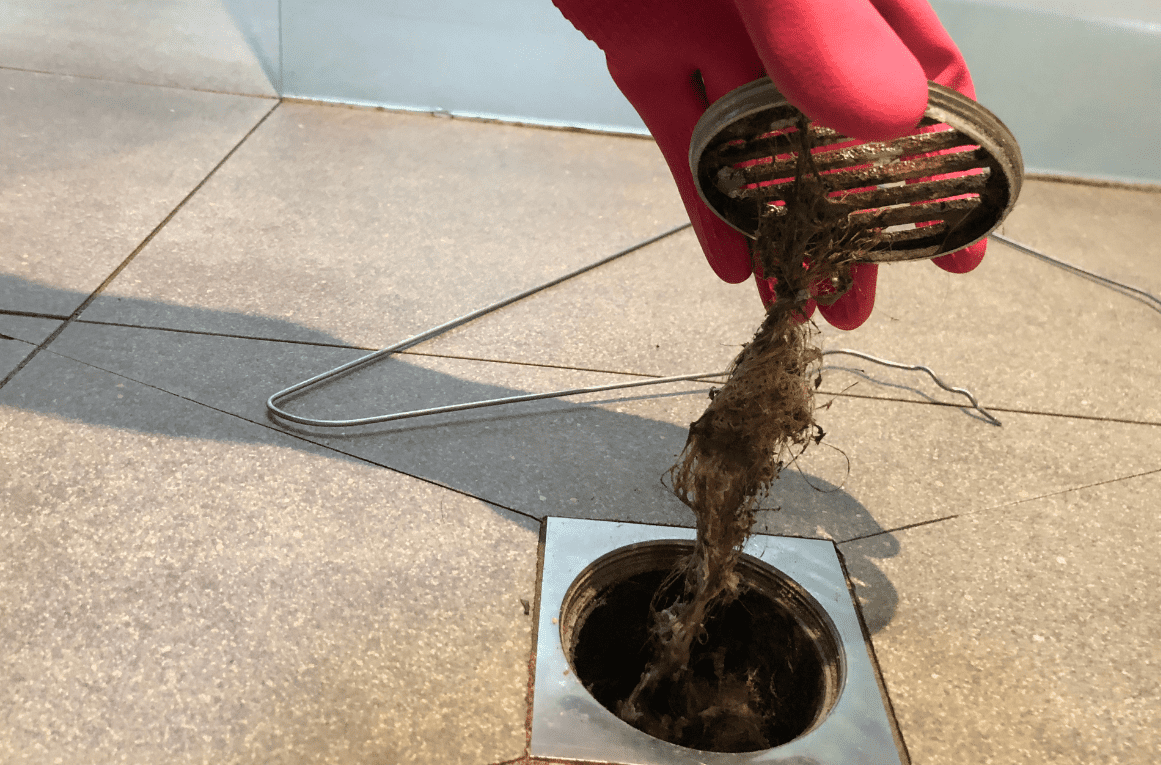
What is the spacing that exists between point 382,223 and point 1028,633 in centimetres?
154

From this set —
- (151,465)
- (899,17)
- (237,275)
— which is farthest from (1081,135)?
(151,465)

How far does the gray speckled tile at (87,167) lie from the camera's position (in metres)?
1.64

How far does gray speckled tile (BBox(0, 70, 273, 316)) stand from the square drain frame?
1032mm

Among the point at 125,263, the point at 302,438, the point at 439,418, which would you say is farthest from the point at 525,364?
the point at 125,263

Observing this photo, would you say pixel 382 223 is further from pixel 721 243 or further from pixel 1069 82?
pixel 1069 82

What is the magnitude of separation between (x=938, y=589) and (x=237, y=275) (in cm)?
139

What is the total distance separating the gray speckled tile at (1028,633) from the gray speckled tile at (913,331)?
1.17ft

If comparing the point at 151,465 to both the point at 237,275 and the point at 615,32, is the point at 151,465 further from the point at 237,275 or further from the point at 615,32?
the point at 615,32

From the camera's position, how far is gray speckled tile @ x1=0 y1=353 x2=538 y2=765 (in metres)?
0.91

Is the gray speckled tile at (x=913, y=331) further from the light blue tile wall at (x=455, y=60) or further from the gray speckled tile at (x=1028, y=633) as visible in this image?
the light blue tile wall at (x=455, y=60)

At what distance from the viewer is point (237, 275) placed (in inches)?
68.1

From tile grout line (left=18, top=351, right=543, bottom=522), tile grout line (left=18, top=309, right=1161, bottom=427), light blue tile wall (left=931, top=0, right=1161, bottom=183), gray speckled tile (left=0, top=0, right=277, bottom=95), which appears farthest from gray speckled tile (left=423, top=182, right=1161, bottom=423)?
gray speckled tile (left=0, top=0, right=277, bottom=95)

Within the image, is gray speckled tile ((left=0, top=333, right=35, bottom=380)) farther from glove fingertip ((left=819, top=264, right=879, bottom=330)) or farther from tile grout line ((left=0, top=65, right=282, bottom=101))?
tile grout line ((left=0, top=65, right=282, bottom=101))

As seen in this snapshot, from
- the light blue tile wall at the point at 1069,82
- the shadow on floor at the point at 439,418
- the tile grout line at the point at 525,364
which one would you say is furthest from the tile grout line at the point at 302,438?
the light blue tile wall at the point at 1069,82
